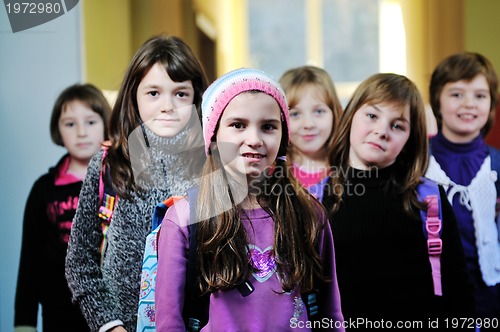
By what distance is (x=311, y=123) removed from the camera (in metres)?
2.18

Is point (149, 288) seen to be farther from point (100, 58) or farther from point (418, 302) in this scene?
point (100, 58)

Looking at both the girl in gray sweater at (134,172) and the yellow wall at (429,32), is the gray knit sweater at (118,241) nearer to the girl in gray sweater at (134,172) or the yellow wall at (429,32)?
the girl in gray sweater at (134,172)

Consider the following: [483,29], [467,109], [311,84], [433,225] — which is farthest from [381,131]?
[483,29]

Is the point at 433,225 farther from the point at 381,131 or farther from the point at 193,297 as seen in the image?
the point at 193,297

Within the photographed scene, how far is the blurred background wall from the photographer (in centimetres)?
209

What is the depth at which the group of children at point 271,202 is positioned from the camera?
1.46m

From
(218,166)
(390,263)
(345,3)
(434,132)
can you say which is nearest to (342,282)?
(390,263)

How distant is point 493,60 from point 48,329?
5.43 ft

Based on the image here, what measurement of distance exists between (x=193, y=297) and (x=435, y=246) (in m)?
0.71

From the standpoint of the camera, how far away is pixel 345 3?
2465 mm

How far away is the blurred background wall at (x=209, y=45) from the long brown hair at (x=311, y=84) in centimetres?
16

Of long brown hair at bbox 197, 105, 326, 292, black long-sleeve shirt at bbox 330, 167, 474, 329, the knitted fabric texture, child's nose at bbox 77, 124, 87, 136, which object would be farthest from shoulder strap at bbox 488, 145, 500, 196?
child's nose at bbox 77, 124, 87, 136

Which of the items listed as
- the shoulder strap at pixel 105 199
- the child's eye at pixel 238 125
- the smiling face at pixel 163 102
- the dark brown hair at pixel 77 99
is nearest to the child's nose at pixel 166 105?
the smiling face at pixel 163 102

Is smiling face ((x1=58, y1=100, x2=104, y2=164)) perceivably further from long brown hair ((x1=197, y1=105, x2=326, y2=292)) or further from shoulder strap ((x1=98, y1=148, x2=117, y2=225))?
long brown hair ((x1=197, y1=105, x2=326, y2=292))
